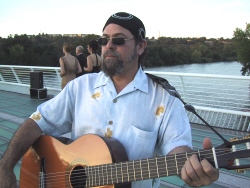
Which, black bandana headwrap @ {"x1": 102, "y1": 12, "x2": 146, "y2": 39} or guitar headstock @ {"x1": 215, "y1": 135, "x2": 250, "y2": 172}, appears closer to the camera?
guitar headstock @ {"x1": 215, "y1": 135, "x2": 250, "y2": 172}

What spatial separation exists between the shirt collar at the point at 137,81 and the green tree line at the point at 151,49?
11.2m

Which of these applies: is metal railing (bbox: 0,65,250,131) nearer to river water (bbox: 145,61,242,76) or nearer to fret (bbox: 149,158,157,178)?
fret (bbox: 149,158,157,178)

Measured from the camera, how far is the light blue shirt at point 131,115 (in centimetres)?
151

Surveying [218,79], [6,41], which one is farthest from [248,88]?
[6,41]

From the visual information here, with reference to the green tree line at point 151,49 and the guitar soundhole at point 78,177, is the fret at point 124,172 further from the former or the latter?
the green tree line at point 151,49

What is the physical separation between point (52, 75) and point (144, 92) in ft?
22.7

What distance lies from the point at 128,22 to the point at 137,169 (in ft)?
2.82

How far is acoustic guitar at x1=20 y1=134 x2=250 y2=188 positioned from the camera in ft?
3.65

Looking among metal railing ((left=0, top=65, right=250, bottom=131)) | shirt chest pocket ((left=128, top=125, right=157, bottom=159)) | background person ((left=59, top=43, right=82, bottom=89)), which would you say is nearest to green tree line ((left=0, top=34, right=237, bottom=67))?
background person ((left=59, top=43, right=82, bottom=89))

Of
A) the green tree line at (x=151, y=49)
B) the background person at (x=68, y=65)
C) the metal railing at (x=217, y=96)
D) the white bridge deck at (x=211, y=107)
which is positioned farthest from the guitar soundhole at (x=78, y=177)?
the green tree line at (x=151, y=49)

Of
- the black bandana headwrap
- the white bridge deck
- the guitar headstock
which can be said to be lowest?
the white bridge deck

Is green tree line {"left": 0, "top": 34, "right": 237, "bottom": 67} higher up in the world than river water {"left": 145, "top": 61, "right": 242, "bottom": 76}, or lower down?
higher up

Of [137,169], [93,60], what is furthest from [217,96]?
[137,169]

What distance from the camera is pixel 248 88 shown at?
4496 millimetres
